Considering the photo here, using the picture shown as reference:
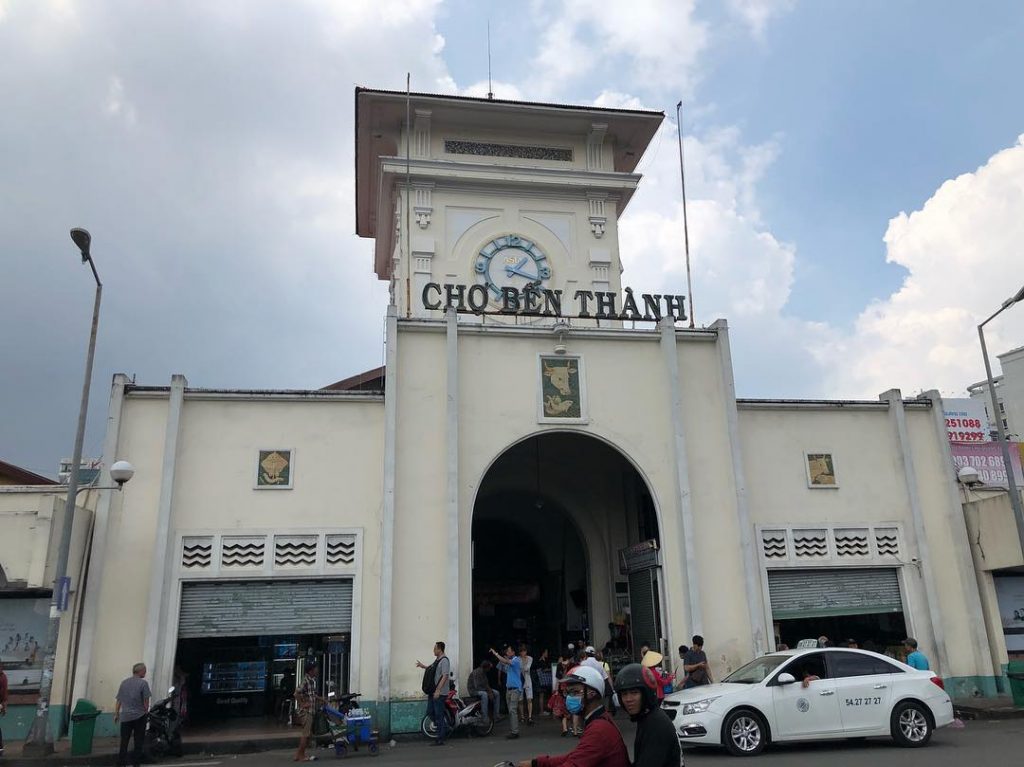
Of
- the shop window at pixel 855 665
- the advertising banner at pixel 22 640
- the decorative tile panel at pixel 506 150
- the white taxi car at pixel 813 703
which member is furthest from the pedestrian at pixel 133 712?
the decorative tile panel at pixel 506 150

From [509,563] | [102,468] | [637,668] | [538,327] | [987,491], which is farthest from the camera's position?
[509,563]

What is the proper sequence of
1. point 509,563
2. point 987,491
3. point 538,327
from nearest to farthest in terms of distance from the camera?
point 538,327 → point 987,491 → point 509,563

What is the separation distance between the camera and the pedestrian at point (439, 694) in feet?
47.0

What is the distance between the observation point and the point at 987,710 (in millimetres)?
15672

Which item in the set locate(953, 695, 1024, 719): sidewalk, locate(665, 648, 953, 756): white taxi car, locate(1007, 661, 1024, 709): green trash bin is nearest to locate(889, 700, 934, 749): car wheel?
locate(665, 648, 953, 756): white taxi car

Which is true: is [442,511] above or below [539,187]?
below

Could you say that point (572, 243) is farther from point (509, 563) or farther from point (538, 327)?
point (509, 563)

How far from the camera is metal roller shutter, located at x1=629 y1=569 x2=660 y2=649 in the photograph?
17.7m

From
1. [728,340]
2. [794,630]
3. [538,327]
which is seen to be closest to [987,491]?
[794,630]

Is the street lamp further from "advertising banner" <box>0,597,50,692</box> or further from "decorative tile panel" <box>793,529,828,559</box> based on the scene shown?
"decorative tile panel" <box>793,529,828,559</box>

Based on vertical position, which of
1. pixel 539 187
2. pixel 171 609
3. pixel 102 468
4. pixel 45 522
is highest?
pixel 539 187

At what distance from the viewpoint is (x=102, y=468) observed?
619 inches

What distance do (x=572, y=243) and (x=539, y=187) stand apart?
5.78ft

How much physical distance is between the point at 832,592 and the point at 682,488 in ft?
13.6
